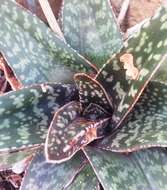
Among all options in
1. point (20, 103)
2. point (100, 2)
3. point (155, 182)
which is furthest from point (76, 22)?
point (155, 182)

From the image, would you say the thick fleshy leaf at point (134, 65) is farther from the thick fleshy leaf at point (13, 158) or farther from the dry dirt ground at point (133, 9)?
the dry dirt ground at point (133, 9)

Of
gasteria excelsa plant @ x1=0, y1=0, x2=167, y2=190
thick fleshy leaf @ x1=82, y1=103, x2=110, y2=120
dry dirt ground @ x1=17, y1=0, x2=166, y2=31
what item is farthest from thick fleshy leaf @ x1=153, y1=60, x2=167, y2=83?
dry dirt ground @ x1=17, y1=0, x2=166, y2=31

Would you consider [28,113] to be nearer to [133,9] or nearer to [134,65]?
[134,65]

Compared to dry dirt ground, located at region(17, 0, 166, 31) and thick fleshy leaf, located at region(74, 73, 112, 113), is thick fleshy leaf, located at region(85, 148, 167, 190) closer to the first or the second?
thick fleshy leaf, located at region(74, 73, 112, 113)

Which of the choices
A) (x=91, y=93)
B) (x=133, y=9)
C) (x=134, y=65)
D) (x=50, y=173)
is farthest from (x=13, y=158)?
(x=133, y=9)

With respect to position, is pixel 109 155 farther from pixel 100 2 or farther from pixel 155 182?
pixel 100 2

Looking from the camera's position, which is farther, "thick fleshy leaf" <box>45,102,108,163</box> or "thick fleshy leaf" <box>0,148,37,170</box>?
"thick fleshy leaf" <box>0,148,37,170</box>
